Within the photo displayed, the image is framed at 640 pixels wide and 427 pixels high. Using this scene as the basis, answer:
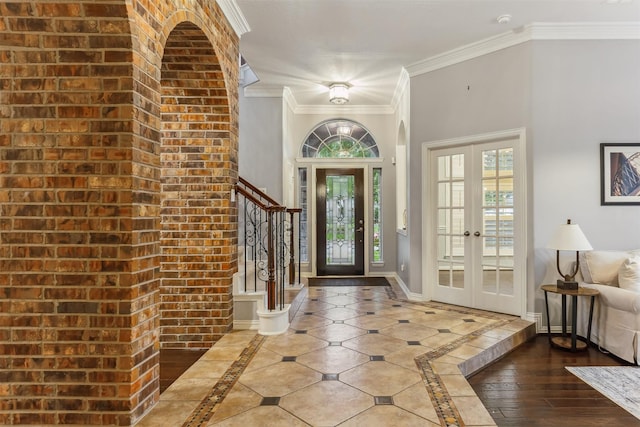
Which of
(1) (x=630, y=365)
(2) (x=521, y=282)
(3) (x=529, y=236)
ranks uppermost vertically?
(3) (x=529, y=236)

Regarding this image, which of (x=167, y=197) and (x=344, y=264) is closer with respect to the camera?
(x=167, y=197)

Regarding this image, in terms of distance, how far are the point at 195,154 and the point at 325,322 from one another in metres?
2.06

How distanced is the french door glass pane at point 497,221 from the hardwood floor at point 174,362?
3.11 m

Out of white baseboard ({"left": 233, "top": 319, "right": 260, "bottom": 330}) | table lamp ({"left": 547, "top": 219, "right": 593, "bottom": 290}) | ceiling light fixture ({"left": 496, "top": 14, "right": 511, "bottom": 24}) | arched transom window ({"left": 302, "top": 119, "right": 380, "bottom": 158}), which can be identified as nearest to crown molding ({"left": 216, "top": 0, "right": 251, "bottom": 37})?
ceiling light fixture ({"left": 496, "top": 14, "right": 511, "bottom": 24})

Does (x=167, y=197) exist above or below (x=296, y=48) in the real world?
below

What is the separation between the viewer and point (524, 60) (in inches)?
156

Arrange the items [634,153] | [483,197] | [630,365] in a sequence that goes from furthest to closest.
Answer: [483,197] → [634,153] → [630,365]

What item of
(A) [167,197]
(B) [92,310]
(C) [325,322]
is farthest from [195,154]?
(C) [325,322]

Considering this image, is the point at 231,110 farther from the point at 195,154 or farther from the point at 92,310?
the point at 92,310

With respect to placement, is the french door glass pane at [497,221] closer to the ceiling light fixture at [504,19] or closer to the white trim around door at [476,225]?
the white trim around door at [476,225]

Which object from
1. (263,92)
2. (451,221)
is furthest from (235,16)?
(451,221)

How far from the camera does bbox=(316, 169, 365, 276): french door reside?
22.5ft

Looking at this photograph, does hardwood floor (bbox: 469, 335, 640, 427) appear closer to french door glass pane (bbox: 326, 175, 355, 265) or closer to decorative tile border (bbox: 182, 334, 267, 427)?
decorative tile border (bbox: 182, 334, 267, 427)

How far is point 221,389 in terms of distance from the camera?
95.2 inches
